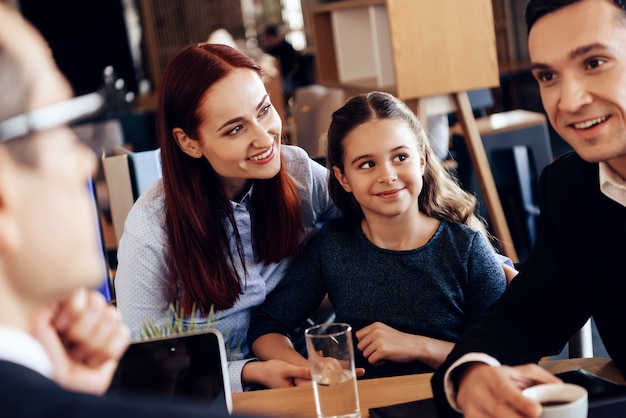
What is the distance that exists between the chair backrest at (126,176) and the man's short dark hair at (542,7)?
110 cm

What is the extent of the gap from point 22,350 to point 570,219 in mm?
1194

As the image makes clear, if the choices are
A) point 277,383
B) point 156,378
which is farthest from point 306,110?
point 156,378

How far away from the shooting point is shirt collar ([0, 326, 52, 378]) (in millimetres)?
331

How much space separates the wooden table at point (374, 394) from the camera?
3.91ft

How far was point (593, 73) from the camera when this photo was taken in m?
1.23

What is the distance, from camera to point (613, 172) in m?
1.29

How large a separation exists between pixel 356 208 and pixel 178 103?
474 millimetres

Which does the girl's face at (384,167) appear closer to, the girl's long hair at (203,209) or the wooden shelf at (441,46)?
the girl's long hair at (203,209)

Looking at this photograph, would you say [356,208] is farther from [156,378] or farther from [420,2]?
[420,2]

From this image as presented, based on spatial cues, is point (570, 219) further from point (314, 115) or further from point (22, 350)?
point (314, 115)

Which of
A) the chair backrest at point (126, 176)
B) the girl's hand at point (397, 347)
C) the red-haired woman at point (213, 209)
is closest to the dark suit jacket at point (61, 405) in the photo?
the girl's hand at point (397, 347)

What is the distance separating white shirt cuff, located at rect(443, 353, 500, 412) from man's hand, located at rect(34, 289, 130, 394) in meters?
0.69

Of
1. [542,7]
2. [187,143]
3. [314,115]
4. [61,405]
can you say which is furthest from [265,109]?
[314,115]

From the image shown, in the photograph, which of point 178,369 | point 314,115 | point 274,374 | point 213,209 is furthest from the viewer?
point 314,115
